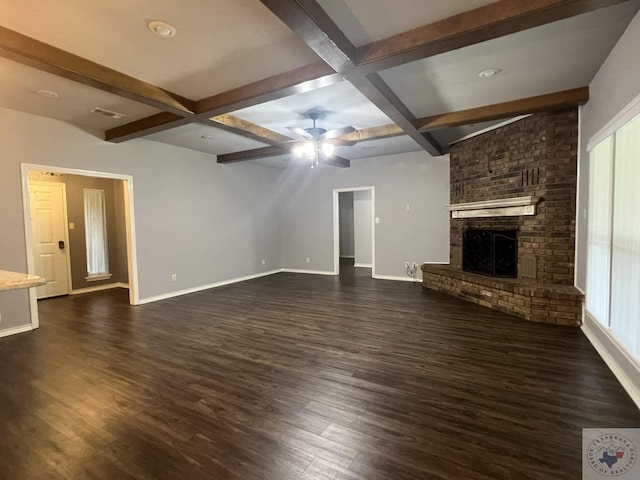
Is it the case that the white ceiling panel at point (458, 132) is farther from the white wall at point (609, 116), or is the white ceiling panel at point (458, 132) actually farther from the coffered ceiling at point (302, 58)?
the white wall at point (609, 116)

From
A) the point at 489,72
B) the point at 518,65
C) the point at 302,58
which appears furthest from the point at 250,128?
the point at 518,65

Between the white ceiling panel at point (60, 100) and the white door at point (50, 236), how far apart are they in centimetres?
233

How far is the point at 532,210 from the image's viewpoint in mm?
4137

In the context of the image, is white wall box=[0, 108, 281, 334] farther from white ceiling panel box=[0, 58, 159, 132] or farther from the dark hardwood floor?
the dark hardwood floor

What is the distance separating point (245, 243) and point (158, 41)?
515cm

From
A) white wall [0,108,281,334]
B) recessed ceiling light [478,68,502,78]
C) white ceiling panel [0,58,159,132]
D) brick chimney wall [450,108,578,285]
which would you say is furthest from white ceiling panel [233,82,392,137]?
white wall [0,108,281,334]

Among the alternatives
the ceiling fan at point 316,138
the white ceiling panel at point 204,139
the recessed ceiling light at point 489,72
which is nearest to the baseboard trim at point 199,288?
the white ceiling panel at point 204,139

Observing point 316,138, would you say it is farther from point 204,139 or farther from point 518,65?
point 518,65

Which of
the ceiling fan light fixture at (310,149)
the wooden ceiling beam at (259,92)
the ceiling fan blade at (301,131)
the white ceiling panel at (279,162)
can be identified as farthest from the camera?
the white ceiling panel at (279,162)

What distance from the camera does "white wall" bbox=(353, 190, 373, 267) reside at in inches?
362

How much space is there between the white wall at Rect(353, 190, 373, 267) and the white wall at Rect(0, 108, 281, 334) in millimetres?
2456

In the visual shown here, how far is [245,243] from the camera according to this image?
7.29 meters

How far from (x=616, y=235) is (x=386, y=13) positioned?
104 inches

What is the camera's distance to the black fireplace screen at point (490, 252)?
462cm
